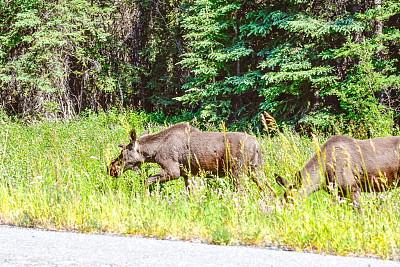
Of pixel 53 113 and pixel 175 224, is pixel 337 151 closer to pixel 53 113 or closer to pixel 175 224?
pixel 175 224

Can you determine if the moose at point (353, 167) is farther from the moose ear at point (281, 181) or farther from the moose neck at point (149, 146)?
the moose neck at point (149, 146)

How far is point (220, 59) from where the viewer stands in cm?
1675

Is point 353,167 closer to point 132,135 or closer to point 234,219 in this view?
point 234,219

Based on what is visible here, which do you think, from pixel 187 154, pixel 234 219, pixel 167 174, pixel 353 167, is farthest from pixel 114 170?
pixel 353 167

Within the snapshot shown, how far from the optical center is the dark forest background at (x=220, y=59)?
13.4m

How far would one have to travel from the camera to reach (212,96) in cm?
1819

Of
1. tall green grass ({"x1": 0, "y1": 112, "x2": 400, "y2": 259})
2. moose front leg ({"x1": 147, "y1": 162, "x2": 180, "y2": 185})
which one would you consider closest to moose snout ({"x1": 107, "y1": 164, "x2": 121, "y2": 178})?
tall green grass ({"x1": 0, "y1": 112, "x2": 400, "y2": 259})

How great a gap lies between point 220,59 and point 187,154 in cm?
976

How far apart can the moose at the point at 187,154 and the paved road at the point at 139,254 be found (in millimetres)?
2999

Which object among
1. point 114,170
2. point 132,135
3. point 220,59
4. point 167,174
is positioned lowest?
point 167,174

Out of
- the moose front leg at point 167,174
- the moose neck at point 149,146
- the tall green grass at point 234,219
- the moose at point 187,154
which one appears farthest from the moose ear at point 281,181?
the moose neck at point 149,146

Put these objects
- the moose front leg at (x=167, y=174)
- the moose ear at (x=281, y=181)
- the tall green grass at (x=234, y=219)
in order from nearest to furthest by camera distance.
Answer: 1. the tall green grass at (x=234, y=219)
2. the moose ear at (x=281, y=181)
3. the moose front leg at (x=167, y=174)

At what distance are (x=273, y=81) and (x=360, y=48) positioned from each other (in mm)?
3496

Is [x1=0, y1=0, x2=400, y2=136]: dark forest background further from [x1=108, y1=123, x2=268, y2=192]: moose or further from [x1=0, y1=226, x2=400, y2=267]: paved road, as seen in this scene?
[x1=0, y1=226, x2=400, y2=267]: paved road
